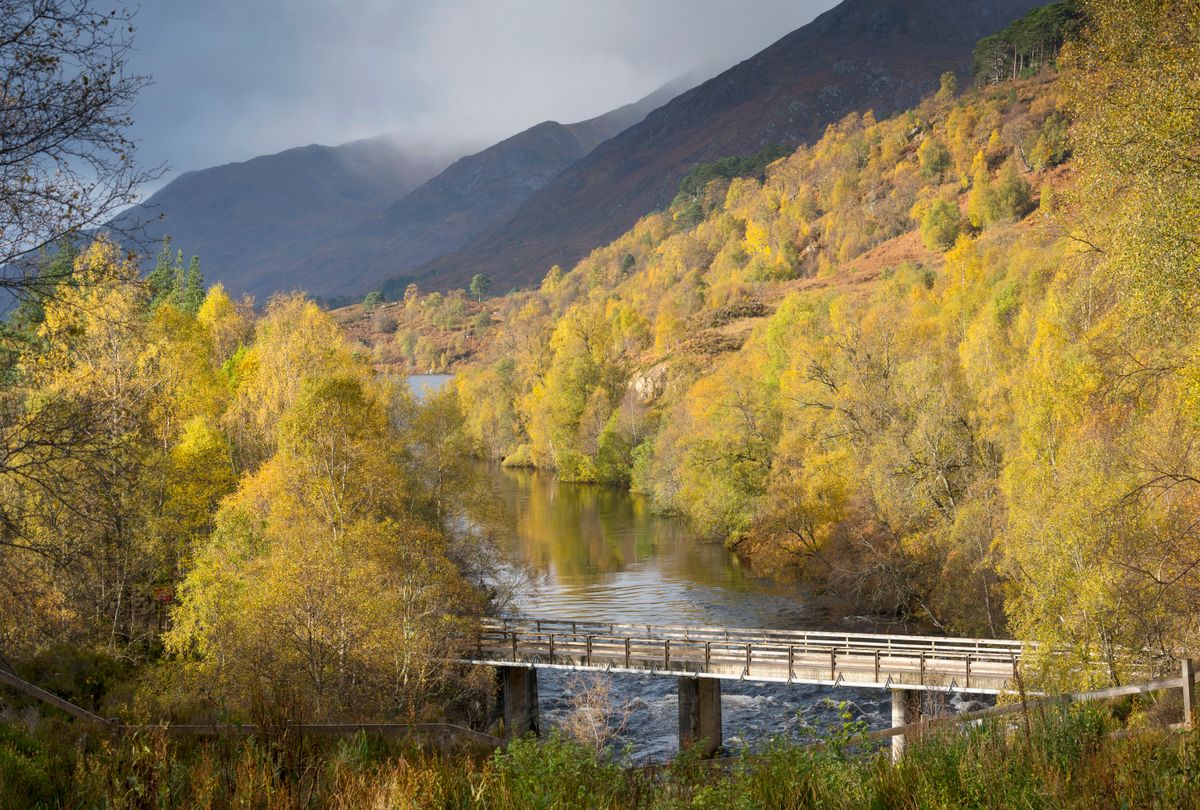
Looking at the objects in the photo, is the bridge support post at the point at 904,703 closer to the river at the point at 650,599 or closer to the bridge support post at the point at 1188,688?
the river at the point at 650,599

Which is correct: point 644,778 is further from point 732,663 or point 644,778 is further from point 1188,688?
point 732,663

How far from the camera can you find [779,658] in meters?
27.9

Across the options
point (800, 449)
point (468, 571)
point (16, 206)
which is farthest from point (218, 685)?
point (800, 449)

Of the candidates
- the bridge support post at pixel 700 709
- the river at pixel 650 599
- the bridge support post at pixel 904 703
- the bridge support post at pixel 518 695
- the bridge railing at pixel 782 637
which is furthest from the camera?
the bridge support post at pixel 518 695

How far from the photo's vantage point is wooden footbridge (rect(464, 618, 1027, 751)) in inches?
1023

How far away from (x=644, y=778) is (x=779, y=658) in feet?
72.4

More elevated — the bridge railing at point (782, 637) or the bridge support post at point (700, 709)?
the bridge railing at point (782, 637)

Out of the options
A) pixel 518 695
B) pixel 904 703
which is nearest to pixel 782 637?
pixel 904 703

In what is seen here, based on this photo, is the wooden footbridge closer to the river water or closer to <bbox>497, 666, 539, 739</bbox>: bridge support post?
<bbox>497, 666, 539, 739</bbox>: bridge support post

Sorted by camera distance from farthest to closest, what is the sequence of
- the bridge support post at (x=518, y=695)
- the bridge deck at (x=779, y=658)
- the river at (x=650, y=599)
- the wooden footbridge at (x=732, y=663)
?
the bridge support post at (x=518, y=695)
the river at (x=650, y=599)
the wooden footbridge at (x=732, y=663)
the bridge deck at (x=779, y=658)

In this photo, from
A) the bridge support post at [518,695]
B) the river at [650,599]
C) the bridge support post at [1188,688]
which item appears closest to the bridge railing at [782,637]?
the bridge support post at [518,695]

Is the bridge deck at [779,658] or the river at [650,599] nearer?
the bridge deck at [779,658]

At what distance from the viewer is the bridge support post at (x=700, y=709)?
91.0 ft

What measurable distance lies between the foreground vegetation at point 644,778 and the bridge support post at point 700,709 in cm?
2167
